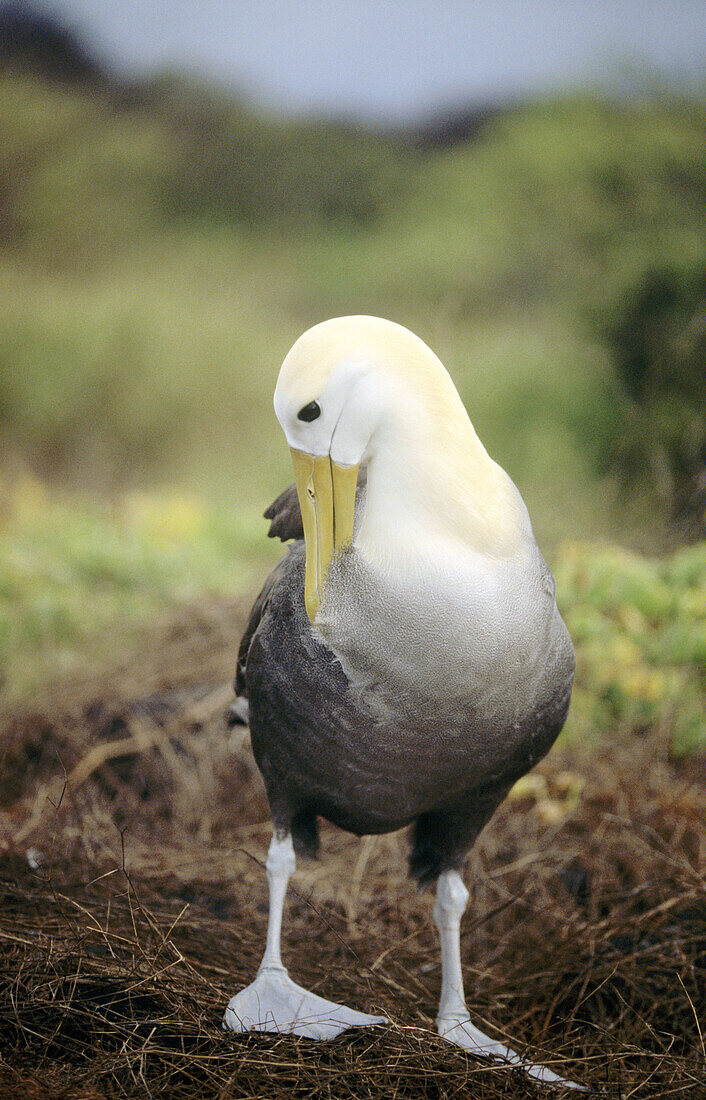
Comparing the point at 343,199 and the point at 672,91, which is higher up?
the point at 672,91

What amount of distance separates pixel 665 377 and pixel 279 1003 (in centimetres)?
402

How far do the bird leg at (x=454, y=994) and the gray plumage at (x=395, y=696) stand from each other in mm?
270

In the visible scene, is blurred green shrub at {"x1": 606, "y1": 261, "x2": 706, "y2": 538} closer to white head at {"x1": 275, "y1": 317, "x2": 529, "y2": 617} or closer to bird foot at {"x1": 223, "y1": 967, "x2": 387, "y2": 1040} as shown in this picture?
white head at {"x1": 275, "y1": 317, "x2": 529, "y2": 617}

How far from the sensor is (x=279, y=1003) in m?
2.07

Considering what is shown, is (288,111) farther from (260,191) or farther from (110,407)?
(110,407)

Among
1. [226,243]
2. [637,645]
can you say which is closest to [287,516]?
[637,645]

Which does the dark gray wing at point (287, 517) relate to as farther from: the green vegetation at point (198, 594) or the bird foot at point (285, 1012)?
the green vegetation at point (198, 594)

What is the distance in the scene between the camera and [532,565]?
190cm

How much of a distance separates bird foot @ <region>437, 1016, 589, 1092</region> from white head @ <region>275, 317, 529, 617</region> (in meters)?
0.96

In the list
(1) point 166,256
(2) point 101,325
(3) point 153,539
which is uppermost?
(1) point 166,256

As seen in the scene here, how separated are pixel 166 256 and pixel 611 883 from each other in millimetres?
4915

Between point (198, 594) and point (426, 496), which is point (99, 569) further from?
point (426, 496)

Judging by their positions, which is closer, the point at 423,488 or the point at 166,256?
the point at 423,488

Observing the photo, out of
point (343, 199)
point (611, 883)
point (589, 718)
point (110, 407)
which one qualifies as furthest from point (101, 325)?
point (611, 883)
